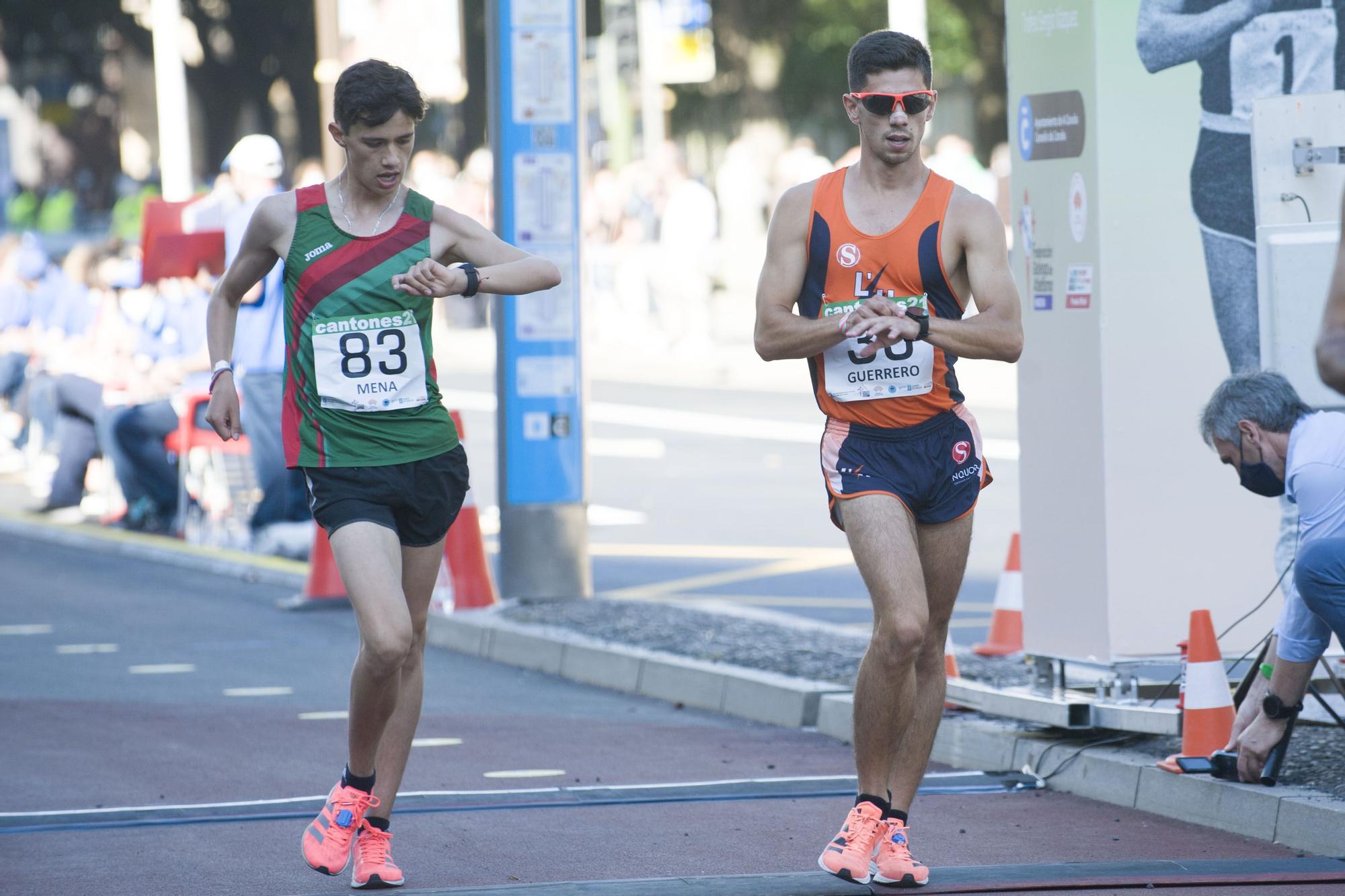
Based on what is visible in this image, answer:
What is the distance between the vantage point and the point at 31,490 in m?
Result: 18.2

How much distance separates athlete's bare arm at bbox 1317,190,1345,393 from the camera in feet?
12.1

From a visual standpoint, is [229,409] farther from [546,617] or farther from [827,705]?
Answer: [546,617]

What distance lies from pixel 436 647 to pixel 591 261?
1916 cm

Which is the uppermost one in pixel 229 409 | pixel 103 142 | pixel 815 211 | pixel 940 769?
pixel 103 142

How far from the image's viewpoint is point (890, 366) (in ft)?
18.5

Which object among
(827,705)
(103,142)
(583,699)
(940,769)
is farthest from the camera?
(103,142)

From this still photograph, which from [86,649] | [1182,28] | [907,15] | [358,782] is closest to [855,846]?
[358,782]

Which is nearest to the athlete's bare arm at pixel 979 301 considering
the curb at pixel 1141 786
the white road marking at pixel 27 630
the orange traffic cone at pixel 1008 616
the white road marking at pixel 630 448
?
the curb at pixel 1141 786

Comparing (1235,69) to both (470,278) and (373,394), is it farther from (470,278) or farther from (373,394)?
(373,394)

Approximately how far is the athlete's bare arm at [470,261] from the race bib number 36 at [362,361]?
0.56 ft

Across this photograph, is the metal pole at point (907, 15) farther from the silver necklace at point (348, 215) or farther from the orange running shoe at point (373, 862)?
the orange running shoe at point (373, 862)

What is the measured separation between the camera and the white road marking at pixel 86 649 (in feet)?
35.3

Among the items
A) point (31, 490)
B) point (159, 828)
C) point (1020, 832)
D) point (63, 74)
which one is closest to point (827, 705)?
point (1020, 832)

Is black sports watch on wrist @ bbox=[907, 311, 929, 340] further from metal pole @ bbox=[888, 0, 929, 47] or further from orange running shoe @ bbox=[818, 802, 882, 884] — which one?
metal pole @ bbox=[888, 0, 929, 47]
